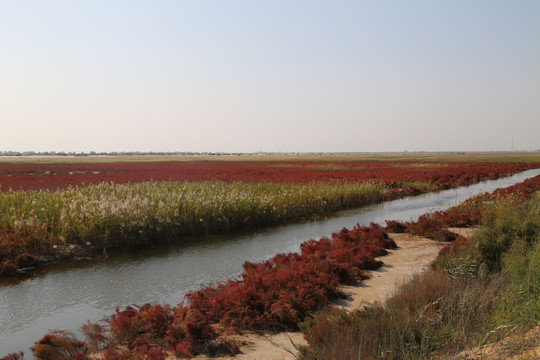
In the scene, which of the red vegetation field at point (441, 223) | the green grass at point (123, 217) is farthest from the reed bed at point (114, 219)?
the red vegetation field at point (441, 223)

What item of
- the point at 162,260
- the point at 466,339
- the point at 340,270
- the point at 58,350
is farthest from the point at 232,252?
the point at 466,339

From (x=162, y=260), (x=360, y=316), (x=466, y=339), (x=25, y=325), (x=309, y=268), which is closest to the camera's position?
(x=466, y=339)

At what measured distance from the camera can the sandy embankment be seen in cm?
583

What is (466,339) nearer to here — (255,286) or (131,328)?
(255,286)

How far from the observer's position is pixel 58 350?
5988mm

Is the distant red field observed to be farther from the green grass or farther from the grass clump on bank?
the grass clump on bank

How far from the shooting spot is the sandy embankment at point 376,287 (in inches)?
229

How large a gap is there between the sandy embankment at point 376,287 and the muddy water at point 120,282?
3.20 m

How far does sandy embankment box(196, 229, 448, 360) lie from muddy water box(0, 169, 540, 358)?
3.20 metres

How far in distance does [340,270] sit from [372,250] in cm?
258

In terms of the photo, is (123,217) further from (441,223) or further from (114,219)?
(441,223)

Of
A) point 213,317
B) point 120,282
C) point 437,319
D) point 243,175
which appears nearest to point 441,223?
point 437,319

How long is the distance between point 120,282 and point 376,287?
6383 millimetres

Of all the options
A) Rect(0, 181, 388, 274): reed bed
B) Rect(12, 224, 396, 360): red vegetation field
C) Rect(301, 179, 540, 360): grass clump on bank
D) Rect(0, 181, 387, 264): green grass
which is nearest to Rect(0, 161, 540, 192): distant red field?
Rect(0, 181, 387, 264): green grass
